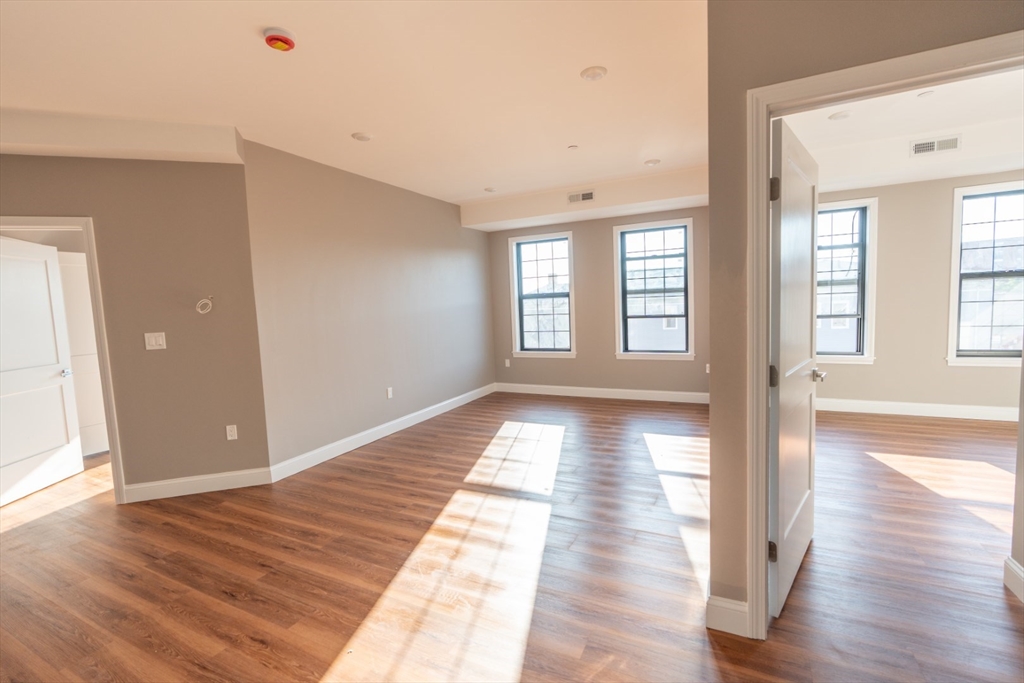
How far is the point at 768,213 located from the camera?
1696 millimetres

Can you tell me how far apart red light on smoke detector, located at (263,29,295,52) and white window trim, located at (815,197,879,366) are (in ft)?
17.0

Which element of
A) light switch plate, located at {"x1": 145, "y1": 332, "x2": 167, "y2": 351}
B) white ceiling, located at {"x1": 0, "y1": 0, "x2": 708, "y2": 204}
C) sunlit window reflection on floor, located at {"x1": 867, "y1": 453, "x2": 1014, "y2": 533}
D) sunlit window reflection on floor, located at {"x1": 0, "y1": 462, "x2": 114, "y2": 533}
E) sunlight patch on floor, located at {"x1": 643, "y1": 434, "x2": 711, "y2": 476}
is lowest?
sunlit window reflection on floor, located at {"x1": 0, "y1": 462, "x2": 114, "y2": 533}

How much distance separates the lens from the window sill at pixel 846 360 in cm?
503

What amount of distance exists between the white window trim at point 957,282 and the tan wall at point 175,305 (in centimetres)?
675

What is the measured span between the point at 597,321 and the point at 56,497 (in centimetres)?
588

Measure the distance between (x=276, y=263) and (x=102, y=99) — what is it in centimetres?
142

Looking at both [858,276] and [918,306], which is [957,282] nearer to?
[918,306]

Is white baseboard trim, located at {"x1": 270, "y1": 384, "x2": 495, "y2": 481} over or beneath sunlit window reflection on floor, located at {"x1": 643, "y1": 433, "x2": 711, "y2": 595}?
over

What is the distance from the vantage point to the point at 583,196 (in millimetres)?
5504

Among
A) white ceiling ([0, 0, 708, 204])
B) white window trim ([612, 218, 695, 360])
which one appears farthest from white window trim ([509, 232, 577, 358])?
white ceiling ([0, 0, 708, 204])

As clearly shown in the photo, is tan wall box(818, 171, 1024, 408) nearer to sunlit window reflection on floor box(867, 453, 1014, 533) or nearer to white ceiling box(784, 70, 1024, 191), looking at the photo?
white ceiling box(784, 70, 1024, 191)

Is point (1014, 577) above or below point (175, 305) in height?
below

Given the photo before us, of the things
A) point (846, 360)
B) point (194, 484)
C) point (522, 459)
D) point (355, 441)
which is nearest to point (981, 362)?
point (846, 360)

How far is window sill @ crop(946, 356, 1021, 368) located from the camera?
14.7ft
